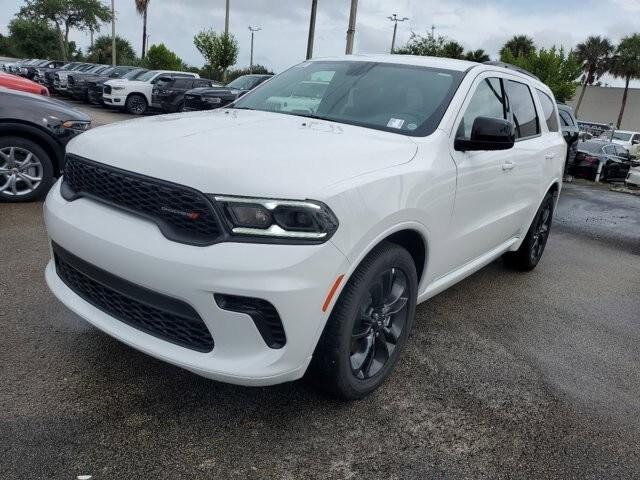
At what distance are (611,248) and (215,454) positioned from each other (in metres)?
6.46

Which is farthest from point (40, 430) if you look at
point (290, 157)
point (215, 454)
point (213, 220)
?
point (290, 157)

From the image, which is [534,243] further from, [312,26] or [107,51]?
[107,51]

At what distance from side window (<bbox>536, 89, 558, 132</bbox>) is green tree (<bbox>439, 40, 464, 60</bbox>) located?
1335 inches

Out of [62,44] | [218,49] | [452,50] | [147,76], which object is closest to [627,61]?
[452,50]

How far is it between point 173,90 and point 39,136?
12790 millimetres

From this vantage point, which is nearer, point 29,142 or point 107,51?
point 29,142

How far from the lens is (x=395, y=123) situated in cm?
322

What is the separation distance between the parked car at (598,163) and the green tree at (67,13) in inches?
1876

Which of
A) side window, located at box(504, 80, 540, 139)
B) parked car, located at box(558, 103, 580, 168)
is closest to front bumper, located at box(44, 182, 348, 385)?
side window, located at box(504, 80, 540, 139)

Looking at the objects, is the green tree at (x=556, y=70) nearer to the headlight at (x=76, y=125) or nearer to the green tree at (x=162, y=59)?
the green tree at (x=162, y=59)

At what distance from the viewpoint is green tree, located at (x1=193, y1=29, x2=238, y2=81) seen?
105 ft

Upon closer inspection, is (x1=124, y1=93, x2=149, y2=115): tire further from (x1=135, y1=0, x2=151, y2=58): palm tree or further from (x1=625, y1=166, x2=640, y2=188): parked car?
(x1=135, y1=0, x2=151, y2=58): palm tree

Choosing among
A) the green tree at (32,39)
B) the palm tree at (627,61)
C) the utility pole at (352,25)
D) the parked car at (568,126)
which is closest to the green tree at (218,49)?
the utility pole at (352,25)

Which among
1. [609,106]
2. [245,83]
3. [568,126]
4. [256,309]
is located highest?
[609,106]
